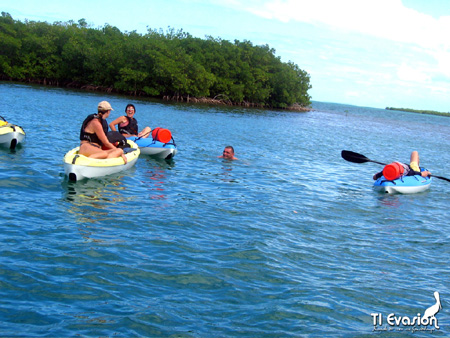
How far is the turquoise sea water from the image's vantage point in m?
5.15

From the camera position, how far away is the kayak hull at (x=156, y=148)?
47.7ft

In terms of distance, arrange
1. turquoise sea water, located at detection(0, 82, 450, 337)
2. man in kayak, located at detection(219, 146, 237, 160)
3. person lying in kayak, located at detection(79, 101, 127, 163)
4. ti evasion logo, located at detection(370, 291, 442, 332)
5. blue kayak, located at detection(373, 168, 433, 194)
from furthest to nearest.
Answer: man in kayak, located at detection(219, 146, 237, 160) → blue kayak, located at detection(373, 168, 433, 194) → person lying in kayak, located at detection(79, 101, 127, 163) → ti evasion logo, located at detection(370, 291, 442, 332) → turquoise sea water, located at detection(0, 82, 450, 337)

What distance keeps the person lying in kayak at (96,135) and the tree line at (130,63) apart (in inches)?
1739

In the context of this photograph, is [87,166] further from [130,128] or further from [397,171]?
[397,171]

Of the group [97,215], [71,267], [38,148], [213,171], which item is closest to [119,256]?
[71,267]

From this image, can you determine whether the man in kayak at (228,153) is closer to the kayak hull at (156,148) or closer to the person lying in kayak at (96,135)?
the kayak hull at (156,148)

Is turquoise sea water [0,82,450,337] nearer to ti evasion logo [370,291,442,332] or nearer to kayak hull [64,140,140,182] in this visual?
ti evasion logo [370,291,442,332]

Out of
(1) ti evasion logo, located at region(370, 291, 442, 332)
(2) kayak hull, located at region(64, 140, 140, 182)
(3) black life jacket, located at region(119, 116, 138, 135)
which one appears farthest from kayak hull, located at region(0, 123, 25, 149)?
(1) ti evasion logo, located at region(370, 291, 442, 332)

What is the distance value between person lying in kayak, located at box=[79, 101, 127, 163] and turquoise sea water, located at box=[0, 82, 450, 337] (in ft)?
2.35

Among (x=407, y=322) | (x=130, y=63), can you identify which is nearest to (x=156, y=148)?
(x=407, y=322)

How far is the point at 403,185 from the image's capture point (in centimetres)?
1320

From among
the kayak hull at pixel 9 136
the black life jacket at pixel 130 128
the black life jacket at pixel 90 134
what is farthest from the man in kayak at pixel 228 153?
the kayak hull at pixel 9 136

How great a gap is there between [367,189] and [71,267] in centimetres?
1018

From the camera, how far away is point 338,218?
33.0 ft
